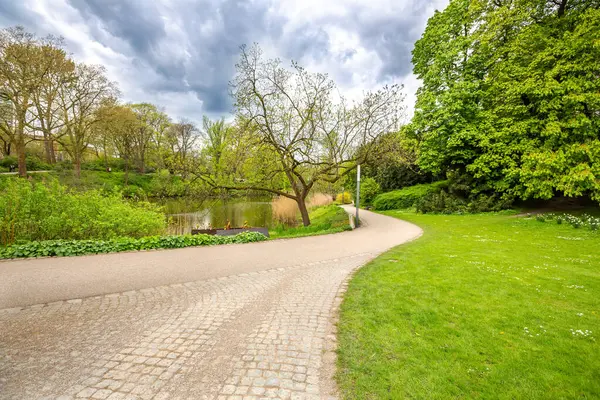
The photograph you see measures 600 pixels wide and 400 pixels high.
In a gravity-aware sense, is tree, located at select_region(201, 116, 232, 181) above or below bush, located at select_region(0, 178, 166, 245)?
above

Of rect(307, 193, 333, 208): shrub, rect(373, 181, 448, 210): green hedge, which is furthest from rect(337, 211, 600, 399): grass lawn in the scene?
rect(307, 193, 333, 208): shrub

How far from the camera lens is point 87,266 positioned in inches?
250

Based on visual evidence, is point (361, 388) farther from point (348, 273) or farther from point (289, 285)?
point (348, 273)

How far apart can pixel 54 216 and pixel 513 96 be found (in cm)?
2275

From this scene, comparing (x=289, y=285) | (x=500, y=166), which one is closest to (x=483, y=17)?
(x=500, y=166)

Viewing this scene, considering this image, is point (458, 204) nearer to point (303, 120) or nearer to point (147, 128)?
point (303, 120)

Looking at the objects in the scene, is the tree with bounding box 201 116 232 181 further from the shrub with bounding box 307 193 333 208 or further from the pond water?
the shrub with bounding box 307 193 333 208

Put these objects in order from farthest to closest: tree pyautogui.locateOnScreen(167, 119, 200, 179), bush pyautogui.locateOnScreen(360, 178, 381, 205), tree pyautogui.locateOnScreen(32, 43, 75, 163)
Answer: tree pyautogui.locateOnScreen(167, 119, 200, 179), bush pyautogui.locateOnScreen(360, 178, 381, 205), tree pyautogui.locateOnScreen(32, 43, 75, 163)

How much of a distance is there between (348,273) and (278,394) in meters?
3.89

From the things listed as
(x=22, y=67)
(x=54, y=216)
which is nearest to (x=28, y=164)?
(x=22, y=67)

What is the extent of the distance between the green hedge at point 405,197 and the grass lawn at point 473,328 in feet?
49.3

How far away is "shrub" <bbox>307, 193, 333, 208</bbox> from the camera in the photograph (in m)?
26.9

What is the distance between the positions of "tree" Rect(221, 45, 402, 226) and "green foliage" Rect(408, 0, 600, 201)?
726 centimetres

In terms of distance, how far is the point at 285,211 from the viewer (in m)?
21.8
